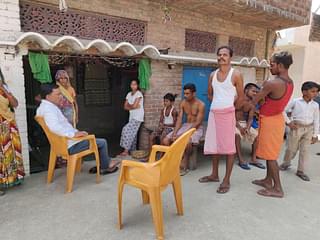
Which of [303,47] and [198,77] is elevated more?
[303,47]

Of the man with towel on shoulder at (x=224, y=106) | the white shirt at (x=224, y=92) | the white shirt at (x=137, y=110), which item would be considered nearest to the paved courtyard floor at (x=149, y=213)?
the man with towel on shoulder at (x=224, y=106)

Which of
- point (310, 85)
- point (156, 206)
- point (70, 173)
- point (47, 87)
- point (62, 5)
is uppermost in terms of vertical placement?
point (62, 5)

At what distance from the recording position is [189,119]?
4.58 metres

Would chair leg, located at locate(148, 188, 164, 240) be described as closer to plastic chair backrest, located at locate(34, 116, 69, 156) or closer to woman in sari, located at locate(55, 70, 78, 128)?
plastic chair backrest, located at locate(34, 116, 69, 156)

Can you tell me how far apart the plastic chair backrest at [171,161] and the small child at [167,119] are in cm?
226

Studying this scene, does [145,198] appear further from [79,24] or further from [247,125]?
[79,24]

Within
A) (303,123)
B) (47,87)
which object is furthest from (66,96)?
(303,123)

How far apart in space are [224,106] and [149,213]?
1.61m

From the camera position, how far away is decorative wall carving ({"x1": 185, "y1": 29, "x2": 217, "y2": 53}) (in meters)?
5.90

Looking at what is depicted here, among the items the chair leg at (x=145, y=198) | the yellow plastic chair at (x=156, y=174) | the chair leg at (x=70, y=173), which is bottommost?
the chair leg at (x=145, y=198)

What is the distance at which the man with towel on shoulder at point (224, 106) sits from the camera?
3348 millimetres

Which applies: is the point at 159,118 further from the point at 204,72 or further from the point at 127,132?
the point at 204,72

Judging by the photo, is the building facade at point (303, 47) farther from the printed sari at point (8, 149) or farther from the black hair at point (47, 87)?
the printed sari at point (8, 149)

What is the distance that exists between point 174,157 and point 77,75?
530 centimetres
